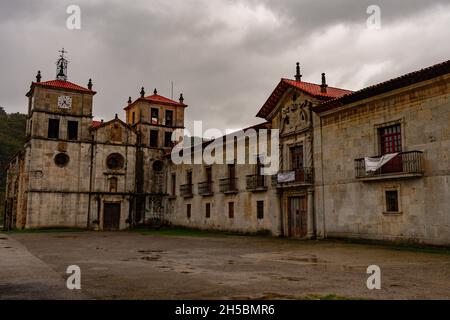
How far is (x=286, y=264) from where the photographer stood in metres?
10.6

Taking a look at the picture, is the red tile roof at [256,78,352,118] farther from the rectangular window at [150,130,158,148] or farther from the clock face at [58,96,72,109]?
the clock face at [58,96,72,109]

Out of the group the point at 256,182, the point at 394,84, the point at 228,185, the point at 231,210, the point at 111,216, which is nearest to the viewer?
the point at 394,84

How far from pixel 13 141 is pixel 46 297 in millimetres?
68607

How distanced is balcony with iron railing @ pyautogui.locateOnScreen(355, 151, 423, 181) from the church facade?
41 millimetres

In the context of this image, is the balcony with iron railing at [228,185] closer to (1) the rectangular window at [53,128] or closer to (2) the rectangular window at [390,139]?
(2) the rectangular window at [390,139]

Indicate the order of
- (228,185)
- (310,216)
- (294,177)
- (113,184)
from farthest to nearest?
(113,184) < (228,185) < (294,177) < (310,216)

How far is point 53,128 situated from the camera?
31.8m

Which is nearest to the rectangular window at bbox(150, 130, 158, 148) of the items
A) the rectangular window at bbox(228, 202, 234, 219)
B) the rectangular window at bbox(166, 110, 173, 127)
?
the rectangular window at bbox(166, 110, 173, 127)

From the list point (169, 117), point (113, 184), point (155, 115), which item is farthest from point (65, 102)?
point (169, 117)

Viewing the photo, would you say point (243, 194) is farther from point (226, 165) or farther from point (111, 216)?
point (111, 216)

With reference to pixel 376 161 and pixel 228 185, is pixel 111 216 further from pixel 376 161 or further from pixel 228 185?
pixel 376 161

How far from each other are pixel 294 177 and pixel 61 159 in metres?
19.2
